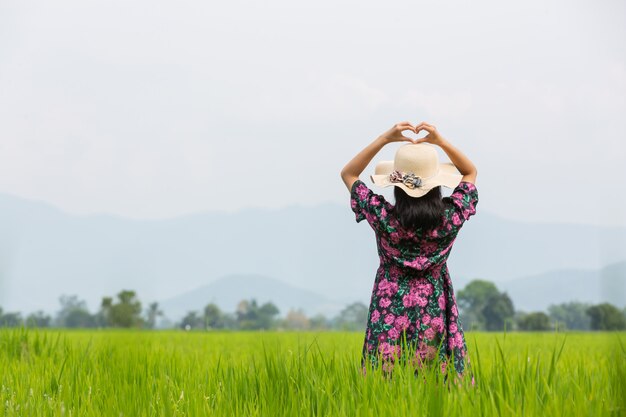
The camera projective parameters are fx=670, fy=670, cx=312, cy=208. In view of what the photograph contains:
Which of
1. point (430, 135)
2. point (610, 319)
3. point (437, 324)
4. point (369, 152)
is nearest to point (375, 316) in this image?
point (437, 324)

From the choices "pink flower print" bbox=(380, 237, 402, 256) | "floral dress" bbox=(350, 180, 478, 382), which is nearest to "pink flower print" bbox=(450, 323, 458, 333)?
"floral dress" bbox=(350, 180, 478, 382)

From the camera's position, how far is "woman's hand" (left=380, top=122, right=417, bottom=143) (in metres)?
3.28

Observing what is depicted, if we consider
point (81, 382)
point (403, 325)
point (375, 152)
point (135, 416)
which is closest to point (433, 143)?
point (375, 152)

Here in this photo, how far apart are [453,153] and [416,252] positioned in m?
0.56

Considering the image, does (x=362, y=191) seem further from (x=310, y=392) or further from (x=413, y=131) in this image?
(x=310, y=392)

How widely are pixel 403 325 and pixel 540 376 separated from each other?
70 cm

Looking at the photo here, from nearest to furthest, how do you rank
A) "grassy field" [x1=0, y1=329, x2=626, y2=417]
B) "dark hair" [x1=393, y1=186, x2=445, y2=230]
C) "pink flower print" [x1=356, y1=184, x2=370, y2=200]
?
"grassy field" [x1=0, y1=329, x2=626, y2=417] < "dark hair" [x1=393, y1=186, x2=445, y2=230] < "pink flower print" [x1=356, y1=184, x2=370, y2=200]

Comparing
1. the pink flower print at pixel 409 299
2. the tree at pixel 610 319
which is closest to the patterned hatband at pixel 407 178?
the pink flower print at pixel 409 299

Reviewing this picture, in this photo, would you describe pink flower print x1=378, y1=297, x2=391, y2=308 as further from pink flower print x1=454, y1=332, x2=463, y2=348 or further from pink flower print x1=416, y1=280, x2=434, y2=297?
pink flower print x1=454, y1=332, x2=463, y2=348

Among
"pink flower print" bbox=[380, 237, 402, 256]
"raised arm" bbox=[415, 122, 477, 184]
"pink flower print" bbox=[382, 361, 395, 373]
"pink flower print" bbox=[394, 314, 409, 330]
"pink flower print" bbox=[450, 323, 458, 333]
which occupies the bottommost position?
"pink flower print" bbox=[382, 361, 395, 373]

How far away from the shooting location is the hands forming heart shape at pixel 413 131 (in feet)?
10.8

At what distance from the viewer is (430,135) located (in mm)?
3348

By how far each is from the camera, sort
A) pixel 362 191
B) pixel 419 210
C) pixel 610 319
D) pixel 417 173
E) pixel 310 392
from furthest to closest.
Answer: pixel 362 191 < pixel 417 173 < pixel 419 210 < pixel 310 392 < pixel 610 319

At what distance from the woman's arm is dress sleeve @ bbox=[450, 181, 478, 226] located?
0.37 m
